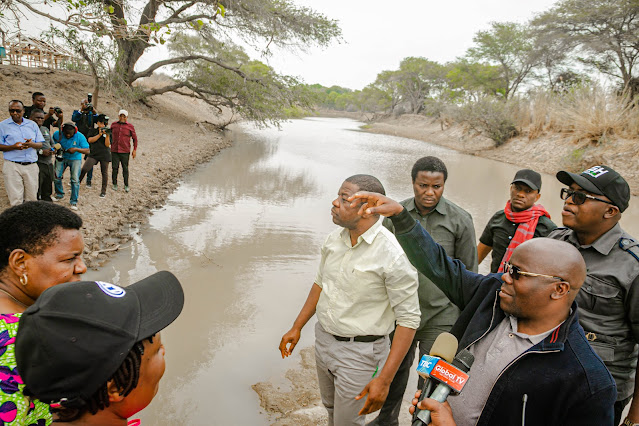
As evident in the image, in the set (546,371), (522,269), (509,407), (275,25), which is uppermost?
(275,25)

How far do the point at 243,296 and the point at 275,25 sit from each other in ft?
53.7

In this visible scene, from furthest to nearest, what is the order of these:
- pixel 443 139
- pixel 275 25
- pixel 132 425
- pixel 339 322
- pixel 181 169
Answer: pixel 443 139 → pixel 275 25 → pixel 181 169 → pixel 339 322 → pixel 132 425

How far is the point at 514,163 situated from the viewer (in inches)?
761

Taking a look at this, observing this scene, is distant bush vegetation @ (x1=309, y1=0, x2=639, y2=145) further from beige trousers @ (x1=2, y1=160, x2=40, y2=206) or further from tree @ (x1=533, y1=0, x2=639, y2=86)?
beige trousers @ (x1=2, y1=160, x2=40, y2=206)

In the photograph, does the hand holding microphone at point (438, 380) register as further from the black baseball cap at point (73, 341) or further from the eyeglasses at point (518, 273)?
the black baseball cap at point (73, 341)

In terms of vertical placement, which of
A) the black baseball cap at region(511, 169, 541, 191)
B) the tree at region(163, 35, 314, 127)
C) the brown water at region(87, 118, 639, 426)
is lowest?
the brown water at region(87, 118, 639, 426)

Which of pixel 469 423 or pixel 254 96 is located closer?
pixel 469 423

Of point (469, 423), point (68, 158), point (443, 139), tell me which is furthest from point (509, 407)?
point (443, 139)

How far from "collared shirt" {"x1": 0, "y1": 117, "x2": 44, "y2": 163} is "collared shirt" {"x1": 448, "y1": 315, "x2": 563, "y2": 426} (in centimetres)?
615

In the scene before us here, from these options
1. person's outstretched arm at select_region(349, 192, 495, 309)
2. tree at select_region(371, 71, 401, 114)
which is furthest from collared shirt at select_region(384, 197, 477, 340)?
tree at select_region(371, 71, 401, 114)

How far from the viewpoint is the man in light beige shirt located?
2199mm

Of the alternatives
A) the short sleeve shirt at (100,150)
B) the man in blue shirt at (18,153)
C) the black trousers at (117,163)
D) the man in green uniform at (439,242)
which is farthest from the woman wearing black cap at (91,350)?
the black trousers at (117,163)

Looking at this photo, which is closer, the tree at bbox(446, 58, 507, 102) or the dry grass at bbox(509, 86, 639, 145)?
the dry grass at bbox(509, 86, 639, 145)

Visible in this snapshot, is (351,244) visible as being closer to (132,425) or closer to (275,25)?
(132,425)
